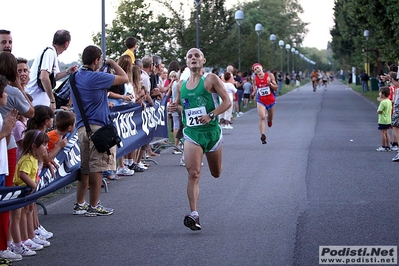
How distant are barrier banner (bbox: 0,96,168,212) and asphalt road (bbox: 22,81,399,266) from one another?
0.49 meters

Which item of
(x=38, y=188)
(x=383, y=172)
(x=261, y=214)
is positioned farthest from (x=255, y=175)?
(x=38, y=188)

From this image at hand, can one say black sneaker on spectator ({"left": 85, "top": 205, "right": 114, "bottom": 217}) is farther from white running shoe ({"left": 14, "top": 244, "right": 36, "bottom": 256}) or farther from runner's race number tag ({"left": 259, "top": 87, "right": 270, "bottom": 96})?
runner's race number tag ({"left": 259, "top": 87, "right": 270, "bottom": 96})

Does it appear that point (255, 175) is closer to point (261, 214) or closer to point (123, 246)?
point (261, 214)

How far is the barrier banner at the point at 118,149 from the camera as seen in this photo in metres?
7.35

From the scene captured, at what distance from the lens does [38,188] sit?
8.53 metres

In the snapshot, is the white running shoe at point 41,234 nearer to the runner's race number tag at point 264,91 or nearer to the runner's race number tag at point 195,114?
the runner's race number tag at point 195,114

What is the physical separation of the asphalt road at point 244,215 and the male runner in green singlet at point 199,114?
712mm

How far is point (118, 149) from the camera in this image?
12.9m

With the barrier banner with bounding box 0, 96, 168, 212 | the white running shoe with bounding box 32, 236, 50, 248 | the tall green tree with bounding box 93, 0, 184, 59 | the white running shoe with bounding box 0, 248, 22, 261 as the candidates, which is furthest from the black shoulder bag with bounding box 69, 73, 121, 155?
the tall green tree with bounding box 93, 0, 184, 59

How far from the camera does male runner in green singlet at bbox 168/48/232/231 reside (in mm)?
8742

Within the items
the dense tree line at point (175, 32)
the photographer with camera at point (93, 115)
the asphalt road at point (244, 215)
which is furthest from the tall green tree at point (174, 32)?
the photographer with camera at point (93, 115)

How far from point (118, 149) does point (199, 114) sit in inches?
→ 170

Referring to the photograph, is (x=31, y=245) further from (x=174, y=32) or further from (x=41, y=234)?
(x=174, y=32)

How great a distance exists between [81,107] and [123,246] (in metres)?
2.23
